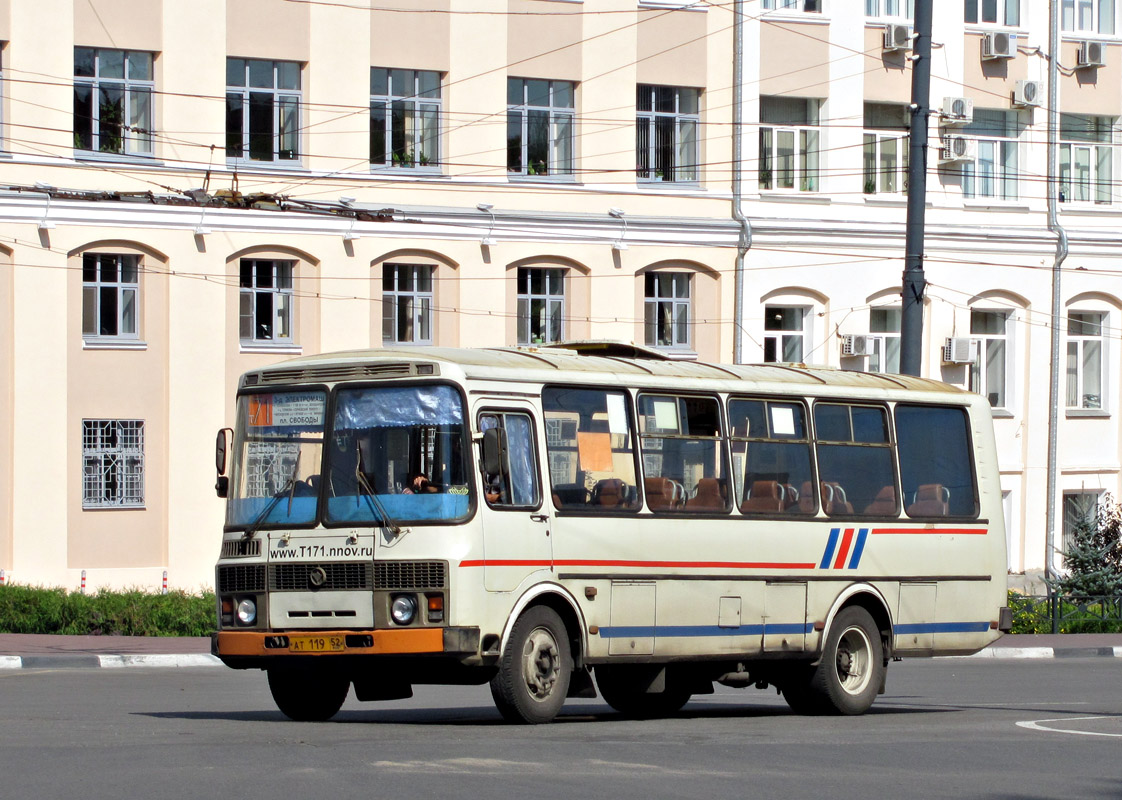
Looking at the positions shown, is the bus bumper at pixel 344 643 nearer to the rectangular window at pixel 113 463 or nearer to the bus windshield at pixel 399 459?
the bus windshield at pixel 399 459

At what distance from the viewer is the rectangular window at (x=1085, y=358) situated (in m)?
38.8

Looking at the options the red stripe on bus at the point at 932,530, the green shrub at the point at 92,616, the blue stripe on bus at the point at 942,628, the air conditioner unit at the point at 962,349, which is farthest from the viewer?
the air conditioner unit at the point at 962,349

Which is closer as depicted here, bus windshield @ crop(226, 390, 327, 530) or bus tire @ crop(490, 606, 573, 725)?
bus tire @ crop(490, 606, 573, 725)

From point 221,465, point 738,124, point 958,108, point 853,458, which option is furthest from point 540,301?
point 221,465

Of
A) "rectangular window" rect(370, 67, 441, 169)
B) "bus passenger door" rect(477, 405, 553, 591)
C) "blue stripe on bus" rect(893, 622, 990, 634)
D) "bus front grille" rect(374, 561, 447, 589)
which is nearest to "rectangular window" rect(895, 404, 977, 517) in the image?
"blue stripe on bus" rect(893, 622, 990, 634)

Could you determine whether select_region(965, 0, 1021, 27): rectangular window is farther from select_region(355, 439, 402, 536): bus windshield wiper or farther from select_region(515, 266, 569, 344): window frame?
select_region(355, 439, 402, 536): bus windshield wiper

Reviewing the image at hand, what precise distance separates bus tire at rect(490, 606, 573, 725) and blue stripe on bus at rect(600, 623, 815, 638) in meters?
0.49

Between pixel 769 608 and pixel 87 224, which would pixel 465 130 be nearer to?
pixel 87 224

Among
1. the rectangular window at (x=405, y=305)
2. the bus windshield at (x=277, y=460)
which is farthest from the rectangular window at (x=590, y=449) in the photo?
the rectangular window at (x=405, y=305)

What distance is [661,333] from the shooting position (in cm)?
3478

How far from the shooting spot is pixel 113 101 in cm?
3028

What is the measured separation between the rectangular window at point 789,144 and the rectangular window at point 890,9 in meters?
2.29

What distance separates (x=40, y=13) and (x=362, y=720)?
63.3 feet

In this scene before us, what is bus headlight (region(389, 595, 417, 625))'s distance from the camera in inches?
483
